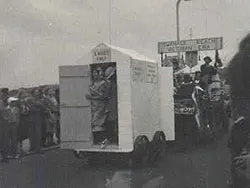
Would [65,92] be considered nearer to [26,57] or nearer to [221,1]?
[26,57]

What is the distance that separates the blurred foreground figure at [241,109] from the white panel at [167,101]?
0.21 metres

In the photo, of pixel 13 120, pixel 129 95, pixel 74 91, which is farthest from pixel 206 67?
pixel 13 120

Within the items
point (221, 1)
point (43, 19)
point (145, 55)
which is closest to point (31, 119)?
point (43, 19)

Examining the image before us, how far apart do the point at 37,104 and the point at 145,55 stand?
1.65 feet

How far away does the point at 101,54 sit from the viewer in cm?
191

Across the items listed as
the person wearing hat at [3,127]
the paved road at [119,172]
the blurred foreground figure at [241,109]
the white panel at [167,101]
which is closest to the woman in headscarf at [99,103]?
the paved road at [119,172]

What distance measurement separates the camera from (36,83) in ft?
6.64

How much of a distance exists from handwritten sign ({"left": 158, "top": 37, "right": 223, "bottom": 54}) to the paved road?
325 mm

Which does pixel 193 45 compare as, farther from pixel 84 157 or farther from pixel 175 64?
pixel 84 157

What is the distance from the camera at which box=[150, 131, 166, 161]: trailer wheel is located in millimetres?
1902

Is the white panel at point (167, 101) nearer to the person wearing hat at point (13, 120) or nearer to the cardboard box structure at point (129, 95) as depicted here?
the cardboard box structure at point (129, 95)

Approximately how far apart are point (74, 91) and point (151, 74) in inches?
13.9

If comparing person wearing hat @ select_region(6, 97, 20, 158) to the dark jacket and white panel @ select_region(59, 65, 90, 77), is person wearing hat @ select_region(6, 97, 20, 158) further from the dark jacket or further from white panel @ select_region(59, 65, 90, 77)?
the dark jacket

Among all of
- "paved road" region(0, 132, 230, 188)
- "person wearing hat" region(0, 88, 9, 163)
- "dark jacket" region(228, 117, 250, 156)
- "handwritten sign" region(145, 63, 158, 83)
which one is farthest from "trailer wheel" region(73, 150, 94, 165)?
"dark jacket" region(228, 117, 250, 156)
